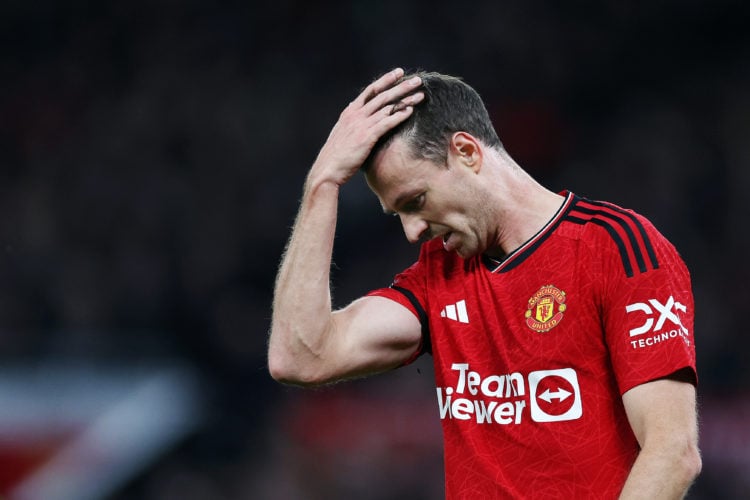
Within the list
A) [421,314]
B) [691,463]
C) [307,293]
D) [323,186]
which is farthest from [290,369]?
[691,463]

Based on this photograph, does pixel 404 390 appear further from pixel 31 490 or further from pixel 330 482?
pixel 31 490

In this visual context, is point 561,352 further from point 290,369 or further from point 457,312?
point 290,369

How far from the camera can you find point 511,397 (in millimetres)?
2670

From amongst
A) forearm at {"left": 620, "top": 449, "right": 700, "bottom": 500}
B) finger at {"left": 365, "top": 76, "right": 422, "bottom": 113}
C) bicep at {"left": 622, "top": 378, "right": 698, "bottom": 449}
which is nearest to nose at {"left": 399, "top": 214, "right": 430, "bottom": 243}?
finger at {"left": 365, "top": 76, "right": 422, "bottom": 113}

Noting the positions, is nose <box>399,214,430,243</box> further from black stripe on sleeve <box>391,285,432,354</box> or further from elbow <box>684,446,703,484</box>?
elbow <box>684,446,703,484</box>

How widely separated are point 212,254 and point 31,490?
220 centimetres

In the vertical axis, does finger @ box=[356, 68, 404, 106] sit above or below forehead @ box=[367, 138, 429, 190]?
above

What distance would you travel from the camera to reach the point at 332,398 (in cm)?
716

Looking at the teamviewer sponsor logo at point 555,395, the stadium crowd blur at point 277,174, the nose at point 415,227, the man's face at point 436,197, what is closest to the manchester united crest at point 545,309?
the teamviewer sponsor logo at point 555,395

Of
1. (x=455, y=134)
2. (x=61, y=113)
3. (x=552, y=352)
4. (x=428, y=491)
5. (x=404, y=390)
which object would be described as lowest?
(x=428, y=491)

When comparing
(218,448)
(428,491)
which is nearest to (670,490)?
(428,491)

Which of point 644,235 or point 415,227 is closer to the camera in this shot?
point 644,235

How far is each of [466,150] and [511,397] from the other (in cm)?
67

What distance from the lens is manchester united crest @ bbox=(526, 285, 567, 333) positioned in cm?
261
